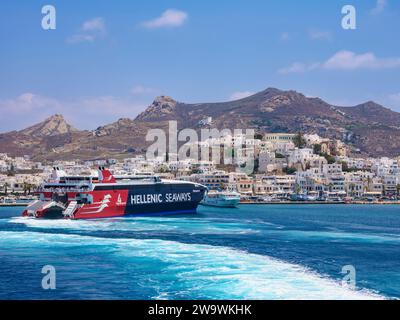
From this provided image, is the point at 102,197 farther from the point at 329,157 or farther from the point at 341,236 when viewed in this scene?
the point at 329,157

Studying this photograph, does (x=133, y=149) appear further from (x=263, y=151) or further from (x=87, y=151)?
(x=263, y=151)

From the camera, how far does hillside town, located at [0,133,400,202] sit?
9512 cm

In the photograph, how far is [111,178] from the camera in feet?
157

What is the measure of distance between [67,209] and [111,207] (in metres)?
3.85

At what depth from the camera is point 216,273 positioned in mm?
19547

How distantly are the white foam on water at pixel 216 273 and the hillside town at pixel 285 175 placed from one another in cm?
5500

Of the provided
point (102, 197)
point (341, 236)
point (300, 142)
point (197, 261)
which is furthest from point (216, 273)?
point (300, 142)

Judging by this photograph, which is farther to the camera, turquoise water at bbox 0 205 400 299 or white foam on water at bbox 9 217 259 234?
white foam on water at bbox 9 217 259 234

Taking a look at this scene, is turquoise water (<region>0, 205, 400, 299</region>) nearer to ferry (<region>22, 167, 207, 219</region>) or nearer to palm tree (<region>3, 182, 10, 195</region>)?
ferry (<region>22, 167, 207, 219</region>)

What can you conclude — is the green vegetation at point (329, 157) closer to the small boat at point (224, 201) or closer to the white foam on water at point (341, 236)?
the small boat at point (224, 201)

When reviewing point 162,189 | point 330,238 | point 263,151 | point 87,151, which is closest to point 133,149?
point 87,151

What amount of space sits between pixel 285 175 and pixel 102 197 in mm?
62546

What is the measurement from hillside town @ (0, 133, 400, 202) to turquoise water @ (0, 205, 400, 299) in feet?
163

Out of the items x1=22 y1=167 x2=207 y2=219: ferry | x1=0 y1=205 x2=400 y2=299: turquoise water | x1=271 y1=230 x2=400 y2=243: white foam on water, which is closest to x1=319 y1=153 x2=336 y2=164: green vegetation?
x1=22 y1=167 x2=207 y2=219: ferry
